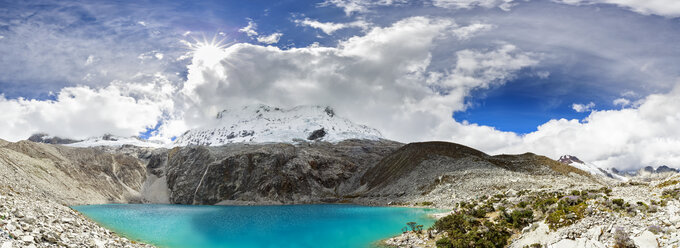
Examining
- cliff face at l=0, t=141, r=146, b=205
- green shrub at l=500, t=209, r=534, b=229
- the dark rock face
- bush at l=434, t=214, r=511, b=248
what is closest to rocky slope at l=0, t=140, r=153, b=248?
cliff face at l=0, t=141, r=146, b=205

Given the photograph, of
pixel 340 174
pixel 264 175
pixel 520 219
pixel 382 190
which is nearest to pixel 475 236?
pixel 520 219

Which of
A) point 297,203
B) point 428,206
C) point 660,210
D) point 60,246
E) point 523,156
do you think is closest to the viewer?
point 60,246

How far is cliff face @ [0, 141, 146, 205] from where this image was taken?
115 metres

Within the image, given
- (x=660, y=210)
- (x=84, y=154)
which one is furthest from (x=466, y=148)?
(x=84, y=154)

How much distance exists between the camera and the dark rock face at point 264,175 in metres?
149

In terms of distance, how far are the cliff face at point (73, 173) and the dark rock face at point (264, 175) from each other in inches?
1033

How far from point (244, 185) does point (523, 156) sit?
11009 centimetres

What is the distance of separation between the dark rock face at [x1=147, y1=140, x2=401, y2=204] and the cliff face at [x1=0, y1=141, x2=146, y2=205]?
1033 inches

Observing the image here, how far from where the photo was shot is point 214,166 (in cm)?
16325

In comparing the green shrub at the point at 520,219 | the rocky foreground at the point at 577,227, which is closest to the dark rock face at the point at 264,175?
the rocky foreground at the point at 577,227

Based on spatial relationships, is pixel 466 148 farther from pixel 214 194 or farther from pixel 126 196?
pixel 126 196

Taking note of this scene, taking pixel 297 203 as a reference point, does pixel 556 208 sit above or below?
below

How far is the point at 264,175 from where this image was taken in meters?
155

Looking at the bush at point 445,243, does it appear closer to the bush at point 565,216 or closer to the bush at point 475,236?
the bush at point 475,236
